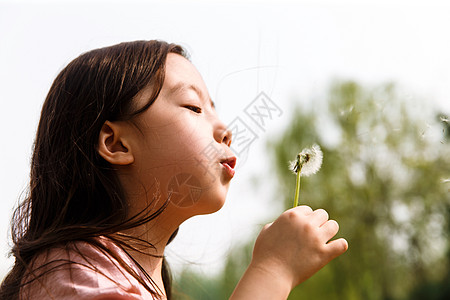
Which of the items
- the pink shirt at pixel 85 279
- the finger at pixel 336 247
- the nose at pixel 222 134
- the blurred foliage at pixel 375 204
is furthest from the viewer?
the blurred foliage at pixel 375 204

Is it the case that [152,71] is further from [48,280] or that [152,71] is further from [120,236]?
[48,280]

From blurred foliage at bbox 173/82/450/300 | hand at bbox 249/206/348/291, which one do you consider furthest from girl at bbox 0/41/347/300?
blurred foliage at bbox 173/82/450/300

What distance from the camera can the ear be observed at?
3.64 feet

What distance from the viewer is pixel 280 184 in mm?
7406

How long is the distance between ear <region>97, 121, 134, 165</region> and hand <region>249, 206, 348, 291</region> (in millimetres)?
342

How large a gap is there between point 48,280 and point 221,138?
46cm

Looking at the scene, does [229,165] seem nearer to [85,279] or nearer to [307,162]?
[307,162]

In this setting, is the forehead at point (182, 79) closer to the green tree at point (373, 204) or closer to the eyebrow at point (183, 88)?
the eyebrow at point (183, 88)

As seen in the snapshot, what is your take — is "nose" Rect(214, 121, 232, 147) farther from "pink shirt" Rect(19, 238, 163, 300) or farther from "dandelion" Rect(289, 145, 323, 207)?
"pink shirt" Rect(19, 238, 163, 300)

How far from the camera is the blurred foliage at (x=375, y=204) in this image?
272 inches

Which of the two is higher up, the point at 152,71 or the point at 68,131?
the point at 152,71

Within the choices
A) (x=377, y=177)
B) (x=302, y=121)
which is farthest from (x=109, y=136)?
(x=377, y=177)

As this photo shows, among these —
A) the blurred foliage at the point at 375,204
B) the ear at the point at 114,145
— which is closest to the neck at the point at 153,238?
the ear at the point at 114,145

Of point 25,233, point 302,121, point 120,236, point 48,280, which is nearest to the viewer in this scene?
point 48,280
